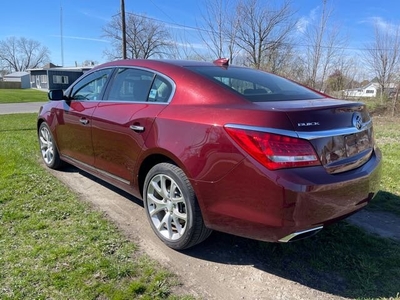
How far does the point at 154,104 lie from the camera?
286cm

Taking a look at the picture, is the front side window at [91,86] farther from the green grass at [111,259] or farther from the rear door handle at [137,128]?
the green grass at [111,259]

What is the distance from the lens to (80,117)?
379 centimetres

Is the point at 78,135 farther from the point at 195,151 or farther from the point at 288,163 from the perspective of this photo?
the point at 288,163

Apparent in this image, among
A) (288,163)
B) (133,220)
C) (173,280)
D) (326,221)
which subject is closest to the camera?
(288,163)

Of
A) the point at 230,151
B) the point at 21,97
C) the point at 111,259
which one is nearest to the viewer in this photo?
the point at 230,151

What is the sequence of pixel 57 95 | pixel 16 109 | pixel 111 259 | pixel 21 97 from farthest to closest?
pixel 21 97, pixel 16 109, pixel 57 95, pixel 111 259

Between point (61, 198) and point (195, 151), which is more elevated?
point (195, 151)

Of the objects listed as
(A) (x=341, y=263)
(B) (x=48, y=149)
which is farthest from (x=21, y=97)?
(A) (x=341, y=263)

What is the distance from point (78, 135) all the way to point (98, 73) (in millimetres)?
791

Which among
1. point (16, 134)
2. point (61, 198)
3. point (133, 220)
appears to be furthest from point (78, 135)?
point (16, 134)

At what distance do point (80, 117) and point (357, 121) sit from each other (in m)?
2.94

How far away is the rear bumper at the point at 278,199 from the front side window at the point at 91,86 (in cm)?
201

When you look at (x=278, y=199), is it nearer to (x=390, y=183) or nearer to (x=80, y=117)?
(x=80, y=117)

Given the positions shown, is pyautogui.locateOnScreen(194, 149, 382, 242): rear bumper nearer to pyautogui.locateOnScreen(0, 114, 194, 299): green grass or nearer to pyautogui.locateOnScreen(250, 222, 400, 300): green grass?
pyautogui.locateOnScreen(250, 222, 400, 300): green grass
